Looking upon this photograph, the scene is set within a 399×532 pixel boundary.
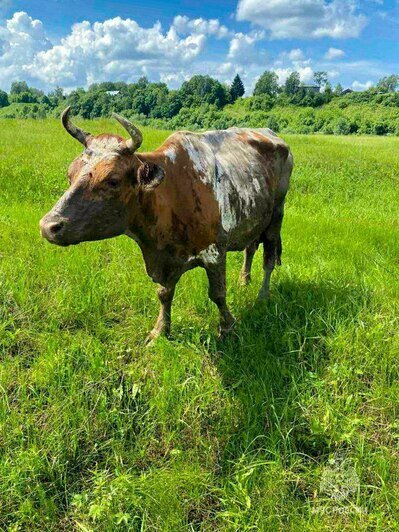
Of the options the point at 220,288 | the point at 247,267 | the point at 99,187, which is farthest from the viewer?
the point at 247,267

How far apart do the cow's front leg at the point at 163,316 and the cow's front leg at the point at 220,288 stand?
1.20ft

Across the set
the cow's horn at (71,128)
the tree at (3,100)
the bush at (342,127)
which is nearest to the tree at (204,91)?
the bush at (342,127)

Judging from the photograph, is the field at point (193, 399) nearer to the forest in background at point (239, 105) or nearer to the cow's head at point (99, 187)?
the cow's head at point (99, 187)

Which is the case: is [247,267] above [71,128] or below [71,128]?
below

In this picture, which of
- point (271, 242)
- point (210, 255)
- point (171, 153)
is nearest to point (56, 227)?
point (171, 153)

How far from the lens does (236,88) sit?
327ft

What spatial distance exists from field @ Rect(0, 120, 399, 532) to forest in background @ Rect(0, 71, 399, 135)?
31.1m

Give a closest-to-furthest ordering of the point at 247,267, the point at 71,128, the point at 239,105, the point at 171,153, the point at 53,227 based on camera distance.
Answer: the point at 53,227 → the point at 71,128 → the point at 171,153 → the point at 247,267 → the point at 239,105

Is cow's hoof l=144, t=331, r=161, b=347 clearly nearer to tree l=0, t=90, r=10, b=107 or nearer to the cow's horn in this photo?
the cow's horn

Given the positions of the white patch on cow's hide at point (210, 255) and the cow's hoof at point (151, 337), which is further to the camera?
the cow's hoof at point (151, 337)

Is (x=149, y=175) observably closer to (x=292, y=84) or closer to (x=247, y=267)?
(x=247, y=267)

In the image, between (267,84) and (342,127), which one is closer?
(342,127)

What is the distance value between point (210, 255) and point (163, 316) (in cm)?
79

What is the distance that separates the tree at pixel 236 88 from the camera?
99.3 metres
